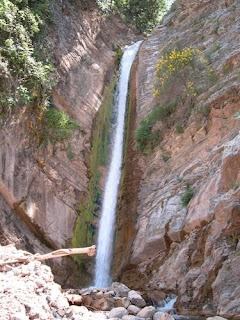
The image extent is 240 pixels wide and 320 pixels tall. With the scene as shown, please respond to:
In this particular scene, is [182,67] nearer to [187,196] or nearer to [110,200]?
[110,200]

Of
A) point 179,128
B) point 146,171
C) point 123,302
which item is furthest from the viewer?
point 146,171

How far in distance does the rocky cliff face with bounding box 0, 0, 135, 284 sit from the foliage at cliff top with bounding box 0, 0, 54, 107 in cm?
68

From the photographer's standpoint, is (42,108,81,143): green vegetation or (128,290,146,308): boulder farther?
(42,108,81,143): green vegetation

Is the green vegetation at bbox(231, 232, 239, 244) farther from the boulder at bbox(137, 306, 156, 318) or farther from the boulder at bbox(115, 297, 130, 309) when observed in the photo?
the boulder at bbox(115, 297, 130, 309)

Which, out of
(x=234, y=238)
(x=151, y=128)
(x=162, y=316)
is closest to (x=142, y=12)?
(x=151, y=128)

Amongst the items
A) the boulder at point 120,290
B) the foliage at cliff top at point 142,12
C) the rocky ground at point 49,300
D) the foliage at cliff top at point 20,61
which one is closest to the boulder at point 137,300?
the rocky ground at point 49,300

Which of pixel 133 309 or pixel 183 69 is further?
pixel 183 69

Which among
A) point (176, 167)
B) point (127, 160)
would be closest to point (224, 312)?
point (176, 167)

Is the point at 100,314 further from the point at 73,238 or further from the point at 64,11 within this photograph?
the point at 64,11

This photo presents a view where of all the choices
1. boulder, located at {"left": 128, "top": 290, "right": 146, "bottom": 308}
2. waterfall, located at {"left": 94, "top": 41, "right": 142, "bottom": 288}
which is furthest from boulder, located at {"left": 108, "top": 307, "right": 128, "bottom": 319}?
waterfall, located at {"left": 94, "top": 41, "right": 142, "bottom": 288}

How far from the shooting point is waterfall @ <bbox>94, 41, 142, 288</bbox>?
14.3 metres

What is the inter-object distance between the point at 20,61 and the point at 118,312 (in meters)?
8.84

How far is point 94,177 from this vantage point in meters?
16.8

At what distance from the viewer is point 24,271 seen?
9.63 metres
